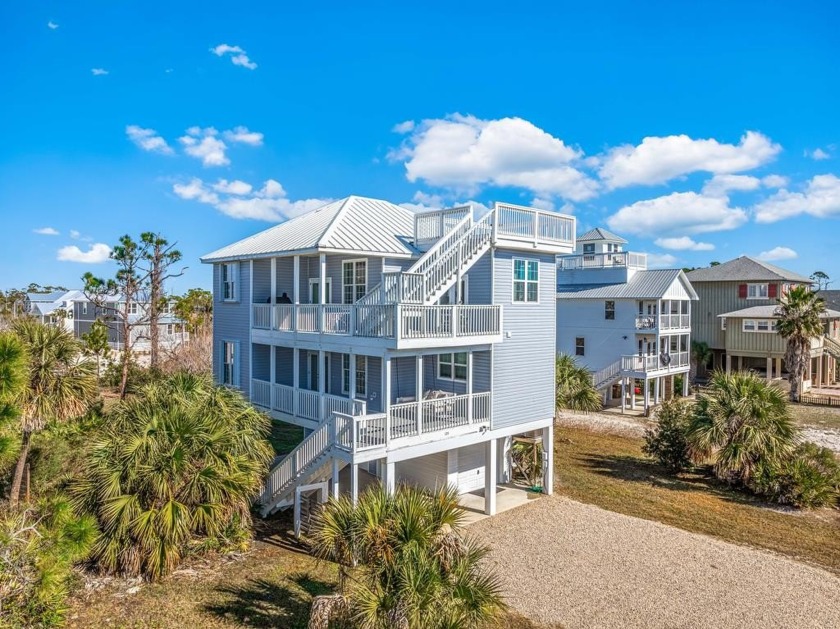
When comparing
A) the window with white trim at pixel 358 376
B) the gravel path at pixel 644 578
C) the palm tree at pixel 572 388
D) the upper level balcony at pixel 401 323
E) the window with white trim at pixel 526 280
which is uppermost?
the window with white trim at pixel 526 280

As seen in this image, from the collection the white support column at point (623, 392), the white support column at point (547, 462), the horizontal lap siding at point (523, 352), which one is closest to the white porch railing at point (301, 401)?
the horizontal lap siding at point (523, 352)

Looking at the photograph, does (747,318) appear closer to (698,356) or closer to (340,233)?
(698,356)

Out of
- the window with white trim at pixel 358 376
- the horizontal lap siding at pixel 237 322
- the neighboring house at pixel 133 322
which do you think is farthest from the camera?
the neighboring house at pixel 133 322

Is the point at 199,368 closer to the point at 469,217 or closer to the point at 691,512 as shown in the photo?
the point at 469,217

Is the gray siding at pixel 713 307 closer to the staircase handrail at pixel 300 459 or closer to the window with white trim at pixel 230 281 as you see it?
the window with white trim at pixel 230 281

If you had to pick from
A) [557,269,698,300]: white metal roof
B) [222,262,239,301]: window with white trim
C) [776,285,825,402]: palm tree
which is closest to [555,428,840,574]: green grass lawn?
[222,262,239,301]: window with white trim

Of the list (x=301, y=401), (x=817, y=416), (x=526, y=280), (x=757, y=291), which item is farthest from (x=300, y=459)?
(x=757, y=291)

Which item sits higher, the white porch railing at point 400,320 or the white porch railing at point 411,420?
the white porch railing at point 400,320
